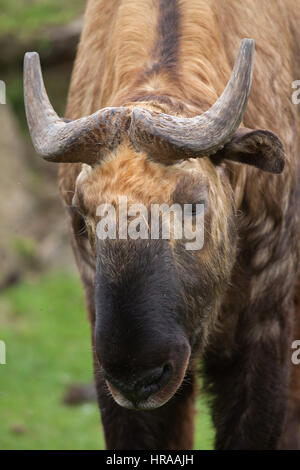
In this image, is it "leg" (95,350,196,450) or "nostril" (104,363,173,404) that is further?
"leg" (95,350,196,450)

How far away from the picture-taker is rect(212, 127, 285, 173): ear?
409 cm

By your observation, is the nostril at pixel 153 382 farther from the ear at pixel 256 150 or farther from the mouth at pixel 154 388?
the ear at pixel 256 150

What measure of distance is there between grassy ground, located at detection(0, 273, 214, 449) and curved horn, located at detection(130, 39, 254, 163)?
2.91 m

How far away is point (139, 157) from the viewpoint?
154 inches

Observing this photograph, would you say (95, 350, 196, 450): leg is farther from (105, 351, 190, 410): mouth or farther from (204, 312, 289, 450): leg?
(105, 351, 190, 410): mouth

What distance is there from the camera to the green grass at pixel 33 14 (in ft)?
35.6

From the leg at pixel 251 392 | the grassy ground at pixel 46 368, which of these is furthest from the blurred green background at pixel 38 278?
the leg at pixel 251 392

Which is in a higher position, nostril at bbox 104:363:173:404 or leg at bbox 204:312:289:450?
nostril at bbox 104:363:173:404

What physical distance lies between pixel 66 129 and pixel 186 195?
1.85 feet

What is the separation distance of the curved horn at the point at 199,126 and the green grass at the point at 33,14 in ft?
23.8
